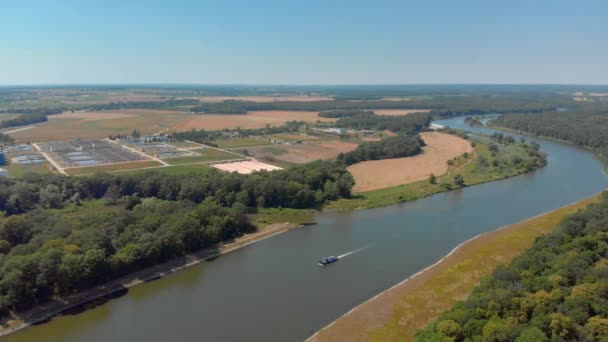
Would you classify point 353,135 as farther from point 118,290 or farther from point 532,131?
point 118,290

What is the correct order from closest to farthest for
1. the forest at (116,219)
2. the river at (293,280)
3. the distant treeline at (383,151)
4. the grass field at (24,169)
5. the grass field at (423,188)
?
1. the river at (293,280)
2. the forest at (116,219)
3. the grass field at (423,188)
4. the grass field at (24,169)
5. the distant treeline at (383,151)

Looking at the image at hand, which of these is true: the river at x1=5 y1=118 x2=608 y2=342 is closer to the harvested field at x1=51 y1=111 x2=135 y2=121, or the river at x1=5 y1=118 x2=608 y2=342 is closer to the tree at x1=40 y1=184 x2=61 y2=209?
the tree at x1=40 y1=184 x2=61 y2=209

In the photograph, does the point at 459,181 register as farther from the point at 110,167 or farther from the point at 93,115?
the point at 93,115

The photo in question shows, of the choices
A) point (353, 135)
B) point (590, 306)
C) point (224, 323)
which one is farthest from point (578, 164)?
point (224, 323)

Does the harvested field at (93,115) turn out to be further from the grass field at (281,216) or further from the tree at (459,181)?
the tree at (459,181)

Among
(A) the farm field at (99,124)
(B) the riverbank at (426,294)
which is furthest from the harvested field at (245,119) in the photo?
(B) the riverbank at (426,294)

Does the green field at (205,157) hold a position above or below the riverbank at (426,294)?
above
